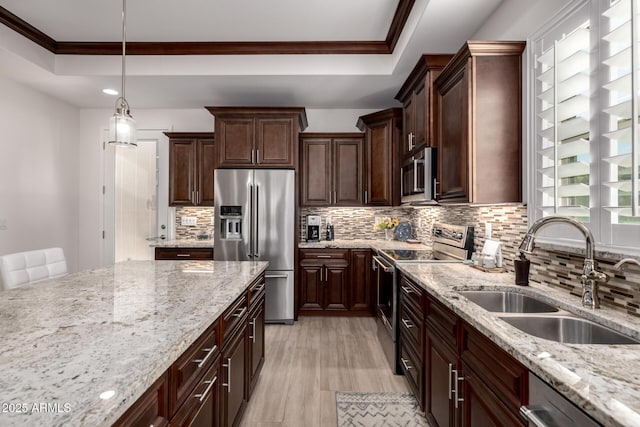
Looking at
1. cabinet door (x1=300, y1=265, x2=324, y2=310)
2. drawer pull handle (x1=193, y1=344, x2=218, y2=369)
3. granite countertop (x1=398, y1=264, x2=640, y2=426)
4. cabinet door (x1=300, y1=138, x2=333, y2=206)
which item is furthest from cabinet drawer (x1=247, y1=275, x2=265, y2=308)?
cabinet door (x1=300, y1=138, x2=333, y2=206)

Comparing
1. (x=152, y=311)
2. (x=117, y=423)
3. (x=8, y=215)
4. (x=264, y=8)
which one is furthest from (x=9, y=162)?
(x=117, y=423)

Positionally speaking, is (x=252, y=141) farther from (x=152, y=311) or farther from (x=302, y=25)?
(x=152, y=311)

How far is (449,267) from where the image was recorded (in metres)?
2.36

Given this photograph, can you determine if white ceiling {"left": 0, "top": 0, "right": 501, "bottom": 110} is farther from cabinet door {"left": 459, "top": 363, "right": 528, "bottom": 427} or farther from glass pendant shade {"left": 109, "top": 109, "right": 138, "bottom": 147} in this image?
cabinet door {"left": 459, "top": 363, "right": 528, "bottom": 427}

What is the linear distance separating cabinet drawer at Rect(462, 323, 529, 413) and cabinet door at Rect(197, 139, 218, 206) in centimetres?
360

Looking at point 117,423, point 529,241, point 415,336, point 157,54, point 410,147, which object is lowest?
point 415,336

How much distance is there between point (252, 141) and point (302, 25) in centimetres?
136

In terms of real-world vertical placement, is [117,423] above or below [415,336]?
above

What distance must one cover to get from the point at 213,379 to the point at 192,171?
3.37 m

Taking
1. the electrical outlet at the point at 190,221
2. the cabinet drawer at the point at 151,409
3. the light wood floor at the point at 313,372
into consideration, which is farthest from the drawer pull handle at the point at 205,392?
the electrical outlet at the point at 190,221

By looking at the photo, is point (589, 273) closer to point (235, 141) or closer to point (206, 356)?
point (206, 356)

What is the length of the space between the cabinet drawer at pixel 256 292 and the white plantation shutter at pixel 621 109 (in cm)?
186

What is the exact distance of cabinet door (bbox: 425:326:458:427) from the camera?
1565mm

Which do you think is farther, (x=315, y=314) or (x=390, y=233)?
(x=390, y=233)
